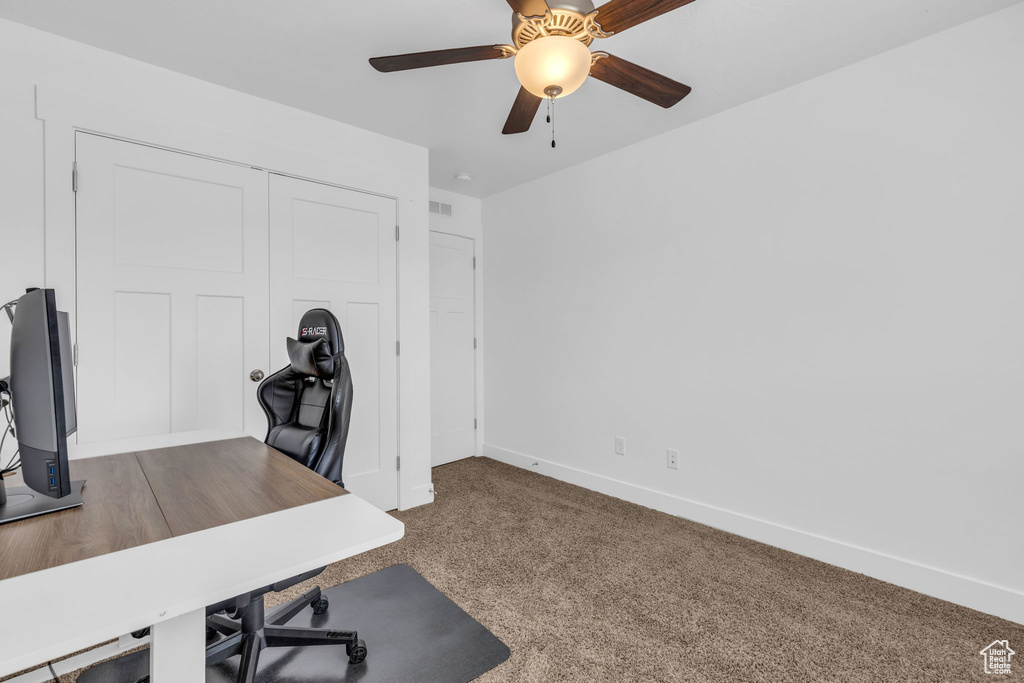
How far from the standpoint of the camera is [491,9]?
1.88m

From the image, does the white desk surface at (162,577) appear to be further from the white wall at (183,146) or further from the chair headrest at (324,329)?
the white wall at (183,146)

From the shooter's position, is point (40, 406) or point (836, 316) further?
point (836, 316)

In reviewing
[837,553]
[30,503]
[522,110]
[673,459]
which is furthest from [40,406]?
[837,553]

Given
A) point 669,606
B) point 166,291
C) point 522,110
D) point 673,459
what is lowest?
point 669,606

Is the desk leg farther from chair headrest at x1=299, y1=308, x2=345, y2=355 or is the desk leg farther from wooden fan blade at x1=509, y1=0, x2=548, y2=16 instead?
wooden fan blade at x1=509, y1=0, x2=548, y2=16

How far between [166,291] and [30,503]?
4.95ft

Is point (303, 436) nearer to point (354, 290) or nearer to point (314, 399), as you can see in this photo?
point (314, 399)

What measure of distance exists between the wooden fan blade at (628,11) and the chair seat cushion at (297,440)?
170 cm

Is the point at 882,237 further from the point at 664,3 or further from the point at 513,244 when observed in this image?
the point at 513,244

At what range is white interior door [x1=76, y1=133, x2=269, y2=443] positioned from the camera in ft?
7.08

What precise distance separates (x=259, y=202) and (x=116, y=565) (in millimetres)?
2287

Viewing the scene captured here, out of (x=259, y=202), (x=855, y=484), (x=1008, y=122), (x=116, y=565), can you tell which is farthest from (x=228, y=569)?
(x=1008, y=122)

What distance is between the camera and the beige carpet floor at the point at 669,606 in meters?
1.65

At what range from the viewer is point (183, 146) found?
2.38 metres
